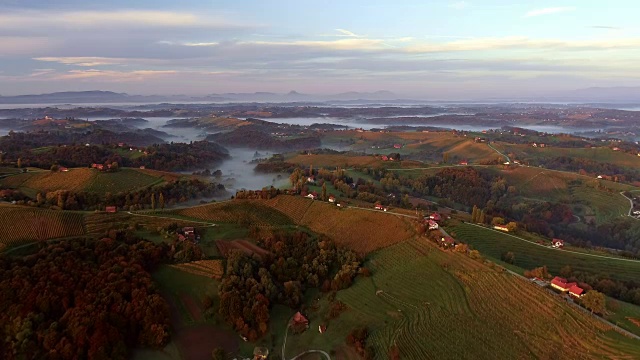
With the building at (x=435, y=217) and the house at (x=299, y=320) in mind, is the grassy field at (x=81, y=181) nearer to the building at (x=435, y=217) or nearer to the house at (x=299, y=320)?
the house at (x=299, y=320)

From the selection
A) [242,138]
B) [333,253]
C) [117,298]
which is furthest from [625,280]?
[242,138]

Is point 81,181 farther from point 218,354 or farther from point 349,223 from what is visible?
point 218,354

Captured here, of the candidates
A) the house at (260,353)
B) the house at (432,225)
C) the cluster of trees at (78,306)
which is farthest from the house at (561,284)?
the cluster of trees at (78,306)

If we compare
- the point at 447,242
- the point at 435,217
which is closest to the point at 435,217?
the point at 435,217

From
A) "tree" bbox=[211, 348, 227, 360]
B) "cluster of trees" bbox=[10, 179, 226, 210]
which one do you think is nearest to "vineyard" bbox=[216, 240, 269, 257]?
"tree" bbox=[211, 348, 227, 360]

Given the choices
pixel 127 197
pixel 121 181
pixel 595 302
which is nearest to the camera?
pixel 595 302

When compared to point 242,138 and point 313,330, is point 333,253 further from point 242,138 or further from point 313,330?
point 242,138

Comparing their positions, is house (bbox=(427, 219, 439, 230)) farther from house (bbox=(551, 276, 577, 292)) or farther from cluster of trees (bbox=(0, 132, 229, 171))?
cluster of trees (bbox=(0, 132, 229, 171))

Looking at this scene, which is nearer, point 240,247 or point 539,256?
point 539,256
